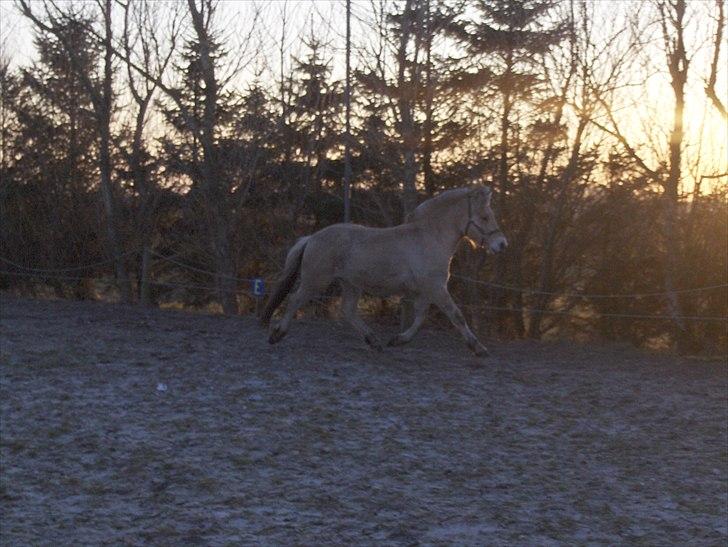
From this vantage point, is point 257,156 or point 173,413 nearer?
point 173,413

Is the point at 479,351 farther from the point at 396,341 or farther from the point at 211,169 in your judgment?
the point at 211,169

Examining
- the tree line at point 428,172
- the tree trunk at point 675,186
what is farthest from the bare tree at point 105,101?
the tree trunk at point 675,186

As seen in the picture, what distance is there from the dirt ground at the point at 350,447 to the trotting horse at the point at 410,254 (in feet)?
1.98

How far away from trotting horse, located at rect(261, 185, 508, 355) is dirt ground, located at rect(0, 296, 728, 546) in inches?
23.8

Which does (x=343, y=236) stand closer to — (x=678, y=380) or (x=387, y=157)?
(x=387, y=157)

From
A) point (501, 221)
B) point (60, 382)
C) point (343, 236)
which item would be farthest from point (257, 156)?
point (60, 382)

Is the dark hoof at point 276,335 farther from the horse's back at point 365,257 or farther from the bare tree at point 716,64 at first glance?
the bare tree at point 716,64

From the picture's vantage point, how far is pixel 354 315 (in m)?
12.0

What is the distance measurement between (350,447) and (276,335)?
4636 millimetres

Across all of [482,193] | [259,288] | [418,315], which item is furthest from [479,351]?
[259,288]

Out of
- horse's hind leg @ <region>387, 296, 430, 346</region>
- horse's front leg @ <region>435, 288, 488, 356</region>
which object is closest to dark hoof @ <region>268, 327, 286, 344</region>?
horse's hind leg @ <region>387, 296, 430, 346</region>

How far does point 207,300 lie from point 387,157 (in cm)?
812

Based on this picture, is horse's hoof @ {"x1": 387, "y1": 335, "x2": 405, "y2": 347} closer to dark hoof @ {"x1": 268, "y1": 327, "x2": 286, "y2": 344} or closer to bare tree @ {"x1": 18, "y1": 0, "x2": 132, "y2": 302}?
dark hoof @ {"x1": 268, "y1": 327, "x2": 286, "y2": 344}

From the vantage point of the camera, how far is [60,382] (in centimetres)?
938
